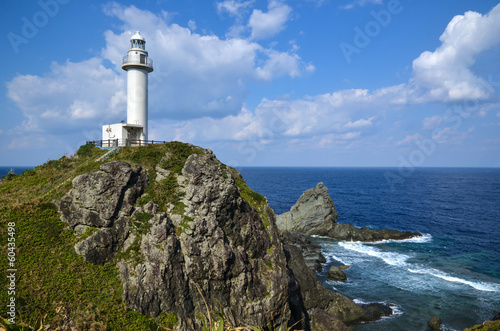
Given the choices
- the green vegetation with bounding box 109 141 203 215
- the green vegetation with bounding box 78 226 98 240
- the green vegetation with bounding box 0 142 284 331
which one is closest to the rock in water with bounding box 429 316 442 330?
the green vegetation with bounding box 0 142 284 331

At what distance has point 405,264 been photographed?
4594cm

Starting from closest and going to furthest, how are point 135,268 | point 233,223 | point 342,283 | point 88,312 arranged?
point 88,312
point 135,268
point 233,223
point 342,283

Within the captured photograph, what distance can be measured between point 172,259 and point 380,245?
45.1 meters

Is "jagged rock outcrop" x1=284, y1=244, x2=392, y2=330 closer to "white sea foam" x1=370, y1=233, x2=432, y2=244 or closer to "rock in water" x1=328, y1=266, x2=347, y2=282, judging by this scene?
"rock in water" x1=328, y1=266, x2=347, y2=282

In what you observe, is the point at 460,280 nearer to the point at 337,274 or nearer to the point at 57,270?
the point at 337,274

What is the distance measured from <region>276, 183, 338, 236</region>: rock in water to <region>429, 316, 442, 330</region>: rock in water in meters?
30.3

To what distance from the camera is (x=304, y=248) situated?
165 feet

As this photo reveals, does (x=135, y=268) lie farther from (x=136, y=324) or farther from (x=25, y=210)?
Answer: (x=25, y=210)

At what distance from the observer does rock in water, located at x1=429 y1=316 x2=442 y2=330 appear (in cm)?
2977

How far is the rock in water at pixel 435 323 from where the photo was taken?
97.7ft

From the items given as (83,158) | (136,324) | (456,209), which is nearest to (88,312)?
(136,324)

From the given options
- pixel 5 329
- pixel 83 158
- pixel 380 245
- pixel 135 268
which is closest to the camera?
pixel 5 329

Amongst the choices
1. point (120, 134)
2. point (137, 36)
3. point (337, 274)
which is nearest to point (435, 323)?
point (337, 274)

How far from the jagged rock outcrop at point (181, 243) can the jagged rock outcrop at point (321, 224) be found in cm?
3491
